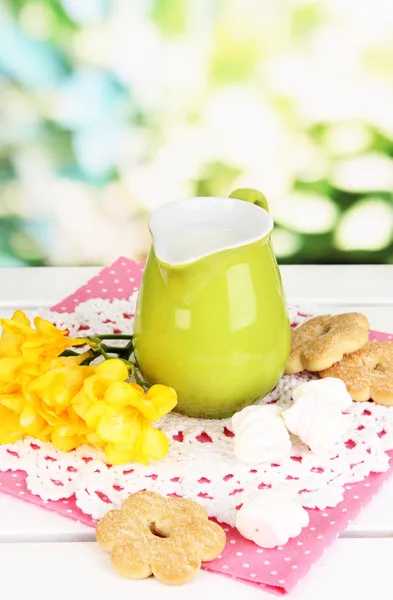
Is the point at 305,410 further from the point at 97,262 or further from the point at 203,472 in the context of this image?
the point at 97,262

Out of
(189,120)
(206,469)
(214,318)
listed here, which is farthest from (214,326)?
(189,120)

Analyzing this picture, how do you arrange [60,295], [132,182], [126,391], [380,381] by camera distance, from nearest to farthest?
[126,391] < [380,381] < [60,295] < [132,182]

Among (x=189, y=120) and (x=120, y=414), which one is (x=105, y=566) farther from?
(x=189, y=120)

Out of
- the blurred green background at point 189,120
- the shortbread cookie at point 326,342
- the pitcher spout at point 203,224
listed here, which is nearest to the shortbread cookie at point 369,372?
the shortbread cookie at point 326,342

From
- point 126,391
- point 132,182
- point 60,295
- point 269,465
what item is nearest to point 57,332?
point 126,391

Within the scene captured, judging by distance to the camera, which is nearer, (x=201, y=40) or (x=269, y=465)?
(x=269, y=465)

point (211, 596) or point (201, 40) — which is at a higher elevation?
point (201, 40)

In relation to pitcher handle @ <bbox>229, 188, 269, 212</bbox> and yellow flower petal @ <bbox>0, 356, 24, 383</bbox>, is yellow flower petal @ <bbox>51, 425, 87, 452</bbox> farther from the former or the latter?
pitcher handle @ <bbox>229, 188, 269, 212</bbox>
